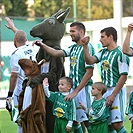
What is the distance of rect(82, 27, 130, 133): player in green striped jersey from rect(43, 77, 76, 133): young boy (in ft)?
1.49

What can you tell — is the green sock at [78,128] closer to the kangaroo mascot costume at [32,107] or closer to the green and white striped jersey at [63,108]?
the green and white striped jersey at [63,108]

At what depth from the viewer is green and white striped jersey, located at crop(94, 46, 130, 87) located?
793 cm

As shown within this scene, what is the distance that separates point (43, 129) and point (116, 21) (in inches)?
534

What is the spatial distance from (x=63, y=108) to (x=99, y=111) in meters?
0.50

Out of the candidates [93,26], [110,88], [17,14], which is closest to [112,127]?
[110,88]

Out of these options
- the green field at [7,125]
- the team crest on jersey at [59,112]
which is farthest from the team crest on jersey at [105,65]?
the green field at [7,125]

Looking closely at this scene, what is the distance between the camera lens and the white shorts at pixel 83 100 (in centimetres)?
851

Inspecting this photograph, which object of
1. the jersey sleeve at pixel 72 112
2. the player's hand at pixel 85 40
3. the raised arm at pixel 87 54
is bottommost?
the jersey sleeve at pixel 72 112

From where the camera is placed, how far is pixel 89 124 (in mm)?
8695

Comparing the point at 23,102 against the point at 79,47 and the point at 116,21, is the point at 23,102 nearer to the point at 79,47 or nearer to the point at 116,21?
the point at 79,47

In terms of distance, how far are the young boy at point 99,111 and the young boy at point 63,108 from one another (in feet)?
0.65

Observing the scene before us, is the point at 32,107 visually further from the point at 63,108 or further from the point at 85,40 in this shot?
the point at 85,40

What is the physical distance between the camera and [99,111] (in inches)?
315

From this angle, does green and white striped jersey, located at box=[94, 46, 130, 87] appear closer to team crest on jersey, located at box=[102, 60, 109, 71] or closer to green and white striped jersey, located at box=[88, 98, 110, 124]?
team crest on jersey, located at box=[102, 60, 109, 71]
